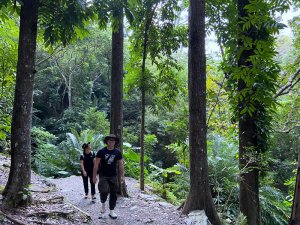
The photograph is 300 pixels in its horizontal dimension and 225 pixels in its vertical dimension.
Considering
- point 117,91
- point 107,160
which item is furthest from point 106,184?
point 117,91

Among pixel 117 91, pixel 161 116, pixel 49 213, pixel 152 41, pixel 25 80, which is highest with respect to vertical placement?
pixel 152 41

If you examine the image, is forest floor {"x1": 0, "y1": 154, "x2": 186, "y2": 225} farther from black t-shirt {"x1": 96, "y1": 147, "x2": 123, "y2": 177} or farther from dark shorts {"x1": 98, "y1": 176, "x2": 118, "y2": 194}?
black t-shirt {"x1": 96, "y1": 147, "x2": 123, "y2": 177}

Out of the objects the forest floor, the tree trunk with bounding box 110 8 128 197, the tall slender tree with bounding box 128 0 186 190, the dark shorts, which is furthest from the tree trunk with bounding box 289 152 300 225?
the tall slender tree with bounding box 128 0 186 190

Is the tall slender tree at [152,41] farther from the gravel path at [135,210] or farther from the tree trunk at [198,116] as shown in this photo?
the tree trunk at [198,116]

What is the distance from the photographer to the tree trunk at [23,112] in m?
5.43

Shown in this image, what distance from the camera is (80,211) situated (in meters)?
6.14

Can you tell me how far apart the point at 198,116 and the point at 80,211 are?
10.1 ft

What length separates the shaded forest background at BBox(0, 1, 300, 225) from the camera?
8.54 meters

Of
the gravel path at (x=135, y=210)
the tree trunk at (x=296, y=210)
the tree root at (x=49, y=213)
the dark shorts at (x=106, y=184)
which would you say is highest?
the tree trunk at (x=296, y=210)

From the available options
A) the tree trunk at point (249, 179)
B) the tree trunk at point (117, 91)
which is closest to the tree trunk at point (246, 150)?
the tree trunk at point (249, 179)

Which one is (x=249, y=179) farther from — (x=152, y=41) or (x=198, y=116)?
(x=152, y=41)

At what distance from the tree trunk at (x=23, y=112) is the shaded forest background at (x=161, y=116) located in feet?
1.48

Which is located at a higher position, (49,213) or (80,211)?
(49,213)

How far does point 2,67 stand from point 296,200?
22.8ft
